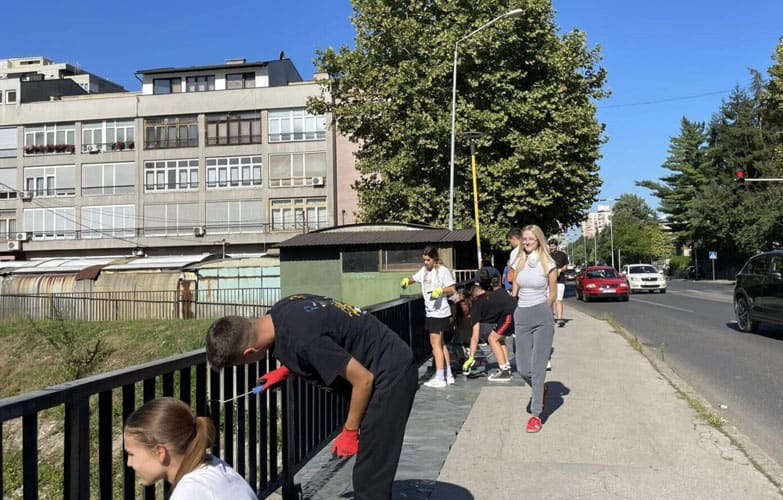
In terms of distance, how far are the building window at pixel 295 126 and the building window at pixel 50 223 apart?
17472 millimetres

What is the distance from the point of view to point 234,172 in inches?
2080

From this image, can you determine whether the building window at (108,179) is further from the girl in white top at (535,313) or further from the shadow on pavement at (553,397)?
the girl in white top at (535,313)

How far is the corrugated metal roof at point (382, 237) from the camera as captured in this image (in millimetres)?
22672

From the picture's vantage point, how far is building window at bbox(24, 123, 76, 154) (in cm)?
5453

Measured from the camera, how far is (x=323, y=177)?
5128cm

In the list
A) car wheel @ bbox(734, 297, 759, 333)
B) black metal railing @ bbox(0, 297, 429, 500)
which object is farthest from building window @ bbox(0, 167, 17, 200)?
black metal railing @ bbox(0, 297, 429, 500)

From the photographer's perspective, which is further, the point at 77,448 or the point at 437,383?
the point at 437,383

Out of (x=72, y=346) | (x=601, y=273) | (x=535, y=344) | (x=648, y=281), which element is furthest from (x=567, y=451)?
(x=648, y=281)

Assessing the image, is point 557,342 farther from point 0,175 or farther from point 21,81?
point 21,81

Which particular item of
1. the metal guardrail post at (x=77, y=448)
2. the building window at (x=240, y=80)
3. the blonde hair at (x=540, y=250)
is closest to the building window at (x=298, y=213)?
the building window at (x=240, y=80)

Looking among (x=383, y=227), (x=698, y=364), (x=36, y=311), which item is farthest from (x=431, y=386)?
(x=36, y=311)

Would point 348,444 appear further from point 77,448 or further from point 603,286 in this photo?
point 603,286

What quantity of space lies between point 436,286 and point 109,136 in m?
51.7

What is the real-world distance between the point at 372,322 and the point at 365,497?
2.68 ft
